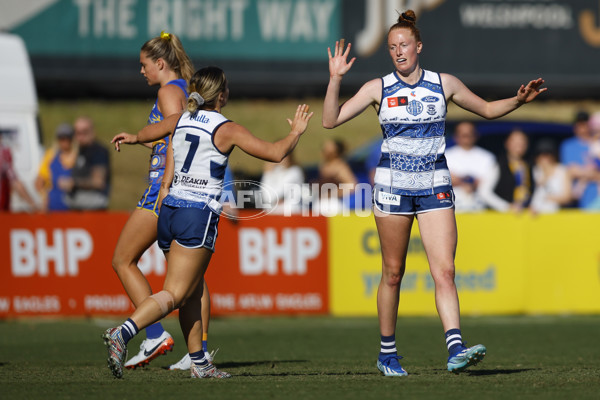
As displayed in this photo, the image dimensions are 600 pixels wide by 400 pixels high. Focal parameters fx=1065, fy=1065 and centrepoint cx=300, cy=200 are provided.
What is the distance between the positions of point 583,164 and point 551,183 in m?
0.49

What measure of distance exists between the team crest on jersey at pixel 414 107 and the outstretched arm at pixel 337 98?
0.76 ft

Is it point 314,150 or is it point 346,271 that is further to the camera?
point 314,150

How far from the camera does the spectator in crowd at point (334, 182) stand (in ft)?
45.6

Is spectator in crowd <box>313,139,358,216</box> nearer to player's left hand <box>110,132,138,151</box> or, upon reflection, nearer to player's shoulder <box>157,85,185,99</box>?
player's shoulder <box>157,85,185,99</box>

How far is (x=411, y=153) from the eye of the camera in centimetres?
701

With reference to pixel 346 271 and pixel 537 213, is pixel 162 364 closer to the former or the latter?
pixel 346 271

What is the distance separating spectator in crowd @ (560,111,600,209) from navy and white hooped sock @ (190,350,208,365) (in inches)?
322

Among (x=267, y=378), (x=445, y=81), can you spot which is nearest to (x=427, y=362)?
(x=267, y=378)

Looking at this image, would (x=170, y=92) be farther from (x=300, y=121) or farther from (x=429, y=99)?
(x=429, y=99)

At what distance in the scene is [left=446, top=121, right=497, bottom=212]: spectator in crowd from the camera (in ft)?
43.6

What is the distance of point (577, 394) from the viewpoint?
6152 mm

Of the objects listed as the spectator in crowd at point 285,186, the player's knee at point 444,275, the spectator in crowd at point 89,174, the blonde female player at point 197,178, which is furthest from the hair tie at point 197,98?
the spectator in crowd at point 89,174

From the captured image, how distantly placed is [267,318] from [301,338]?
6.61 feet

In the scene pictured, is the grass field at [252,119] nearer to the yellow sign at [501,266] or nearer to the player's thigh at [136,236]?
the yellow sign at [501,266]
